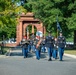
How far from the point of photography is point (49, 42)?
25641 mm

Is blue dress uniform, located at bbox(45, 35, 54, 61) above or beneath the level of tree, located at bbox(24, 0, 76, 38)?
beneath

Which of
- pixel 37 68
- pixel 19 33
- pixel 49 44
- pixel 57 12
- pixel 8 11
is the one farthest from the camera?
pixel 19 33

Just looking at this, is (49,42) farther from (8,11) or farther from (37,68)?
(37,68)

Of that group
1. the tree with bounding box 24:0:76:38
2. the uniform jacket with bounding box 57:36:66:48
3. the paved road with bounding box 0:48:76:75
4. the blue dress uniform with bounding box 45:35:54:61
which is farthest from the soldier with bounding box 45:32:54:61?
the tree with bounding box 24:0:76:38

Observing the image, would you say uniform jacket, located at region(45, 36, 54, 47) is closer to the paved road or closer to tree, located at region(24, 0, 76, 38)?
the paved road

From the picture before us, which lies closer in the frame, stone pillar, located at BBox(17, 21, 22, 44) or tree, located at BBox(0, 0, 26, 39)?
tree, located at BBox(0, 0, 26, 39)

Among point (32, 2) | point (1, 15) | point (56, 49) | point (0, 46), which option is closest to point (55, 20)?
point (32, 2)

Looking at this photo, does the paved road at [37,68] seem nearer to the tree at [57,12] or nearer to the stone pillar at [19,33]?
the tree at [57,12]

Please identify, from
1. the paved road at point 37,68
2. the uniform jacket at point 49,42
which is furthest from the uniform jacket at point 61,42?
the paved road at point 37,68

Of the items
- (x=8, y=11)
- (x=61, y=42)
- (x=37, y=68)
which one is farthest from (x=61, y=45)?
(x=8, y=11)

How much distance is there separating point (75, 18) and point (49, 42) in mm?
20993

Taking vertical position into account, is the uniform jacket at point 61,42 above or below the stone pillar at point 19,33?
below

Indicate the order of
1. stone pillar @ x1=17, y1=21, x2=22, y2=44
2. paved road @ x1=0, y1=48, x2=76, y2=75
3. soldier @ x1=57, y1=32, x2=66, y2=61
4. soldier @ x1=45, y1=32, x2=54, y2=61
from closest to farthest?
paved road @ x1=0, y1=48, x2=76, y2=75
soldier @ x1=57, y1=32, x2=66, y2=61
soldier @ x1=45, y1=32, x2=54, y2=61
stone pillar @ x1=17, y1=21, x2=22, y2=44

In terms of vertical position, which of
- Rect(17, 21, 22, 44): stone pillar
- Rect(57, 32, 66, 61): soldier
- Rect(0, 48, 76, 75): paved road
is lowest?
Rect(0, 48, 76, 75): paved road
